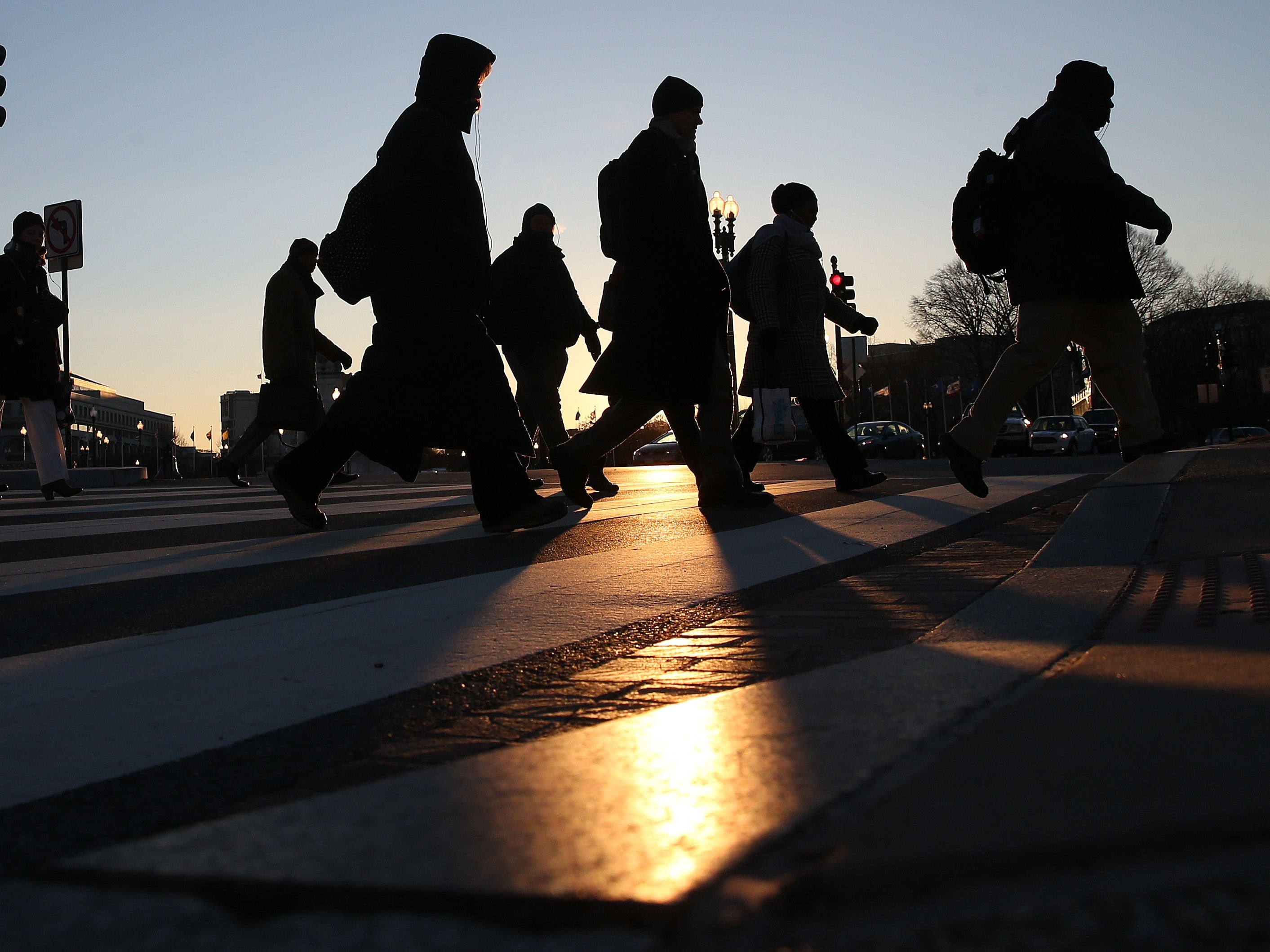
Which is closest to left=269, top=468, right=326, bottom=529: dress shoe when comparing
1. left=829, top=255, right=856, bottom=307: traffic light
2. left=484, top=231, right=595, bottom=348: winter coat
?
left=484, top=231, right=595, bottom=348: winter coat

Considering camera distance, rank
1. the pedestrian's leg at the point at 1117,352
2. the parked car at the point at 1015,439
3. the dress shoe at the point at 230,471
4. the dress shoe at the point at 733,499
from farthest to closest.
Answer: the parked car at the point at 1015,439, the dress shoe at the point at 230,471, the dress shoe at the point at 733,499, the pedestrian's leg at the point at 1117,352

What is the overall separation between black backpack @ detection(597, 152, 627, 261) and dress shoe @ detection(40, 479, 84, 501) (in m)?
5.15

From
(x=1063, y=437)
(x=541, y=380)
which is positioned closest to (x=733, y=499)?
(x=541, y=380)

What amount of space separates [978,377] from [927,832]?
71456mm

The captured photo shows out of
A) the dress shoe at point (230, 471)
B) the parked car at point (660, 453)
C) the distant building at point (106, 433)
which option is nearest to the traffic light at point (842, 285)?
the parked car at point (660, 453)

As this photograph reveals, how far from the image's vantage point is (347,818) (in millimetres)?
1277

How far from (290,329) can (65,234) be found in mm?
8613

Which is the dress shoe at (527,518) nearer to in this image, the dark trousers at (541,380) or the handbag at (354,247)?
the handbag at (354,247)

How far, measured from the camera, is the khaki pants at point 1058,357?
5.76 m

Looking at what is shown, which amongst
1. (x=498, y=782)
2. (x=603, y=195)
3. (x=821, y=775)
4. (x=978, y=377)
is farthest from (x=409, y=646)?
(x=978, y=377)

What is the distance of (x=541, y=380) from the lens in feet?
29.1

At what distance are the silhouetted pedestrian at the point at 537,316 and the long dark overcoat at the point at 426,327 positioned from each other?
10.9ft

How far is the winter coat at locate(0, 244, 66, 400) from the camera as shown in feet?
29.9

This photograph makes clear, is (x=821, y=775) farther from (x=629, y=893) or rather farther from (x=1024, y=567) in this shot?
(x=1024, y=567)
